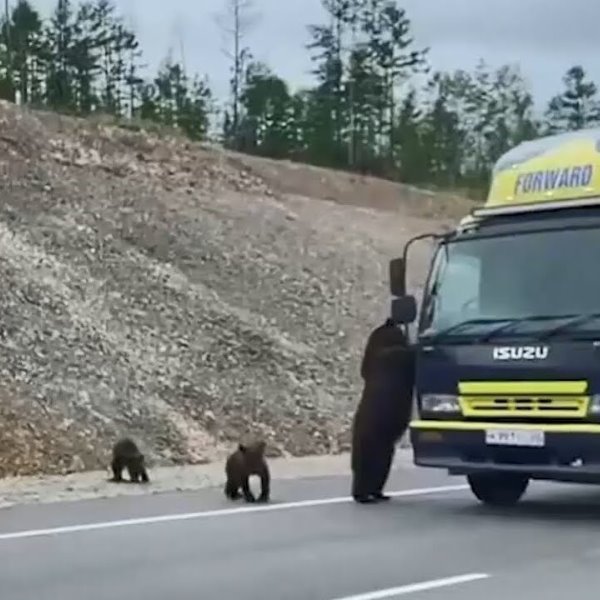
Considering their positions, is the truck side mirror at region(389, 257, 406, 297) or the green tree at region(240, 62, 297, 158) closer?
the truck side mirror at region(389, 257, 406, 297)

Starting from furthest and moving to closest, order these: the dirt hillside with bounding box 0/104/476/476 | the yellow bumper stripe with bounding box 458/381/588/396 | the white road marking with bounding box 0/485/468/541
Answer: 1. the dirt hillside with bounding box 0/104/476/476
2. the yellow bumper stripe with bounding box 458/381/588/396
3. the white road marking with bounding box 0/485/468/541

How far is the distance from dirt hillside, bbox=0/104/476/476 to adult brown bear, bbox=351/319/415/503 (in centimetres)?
577

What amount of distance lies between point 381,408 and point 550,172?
2934 millimetres

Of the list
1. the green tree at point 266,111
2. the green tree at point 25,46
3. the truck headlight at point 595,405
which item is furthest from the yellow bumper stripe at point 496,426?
the green tree at point 266,111

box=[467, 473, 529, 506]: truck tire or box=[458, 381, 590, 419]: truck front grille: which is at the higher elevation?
box=[458, 381, 590, 419]: truck front grille

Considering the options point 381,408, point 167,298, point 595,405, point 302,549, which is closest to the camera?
point 302,549

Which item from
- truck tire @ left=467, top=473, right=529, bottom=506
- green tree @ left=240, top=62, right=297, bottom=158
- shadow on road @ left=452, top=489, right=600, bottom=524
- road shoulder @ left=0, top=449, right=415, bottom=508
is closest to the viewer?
shadow on road @ left=452, top=489, right=600, bottom=524

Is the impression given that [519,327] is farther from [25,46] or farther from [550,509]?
[25,46]

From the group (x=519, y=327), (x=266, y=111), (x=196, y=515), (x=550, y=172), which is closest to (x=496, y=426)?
(x=519, y=327)

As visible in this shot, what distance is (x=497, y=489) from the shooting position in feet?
54.1

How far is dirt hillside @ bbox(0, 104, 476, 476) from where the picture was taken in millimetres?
23688

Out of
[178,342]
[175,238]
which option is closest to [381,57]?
[175,238]

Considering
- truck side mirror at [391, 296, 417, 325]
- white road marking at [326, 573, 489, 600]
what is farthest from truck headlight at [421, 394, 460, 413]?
white road marking at [326, 573, 489, 600]

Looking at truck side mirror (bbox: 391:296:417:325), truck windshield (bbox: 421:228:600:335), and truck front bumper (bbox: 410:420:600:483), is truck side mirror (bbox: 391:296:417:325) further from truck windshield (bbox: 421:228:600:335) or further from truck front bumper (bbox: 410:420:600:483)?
truck front bumper (bbox: 410:420:600:483)
